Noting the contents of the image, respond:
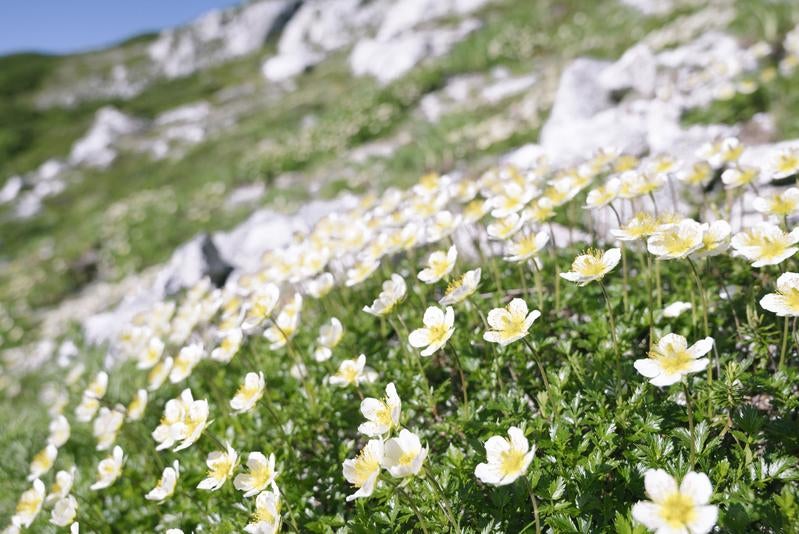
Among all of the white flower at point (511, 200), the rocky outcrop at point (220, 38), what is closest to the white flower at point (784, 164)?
the white flower at point (511, 200)

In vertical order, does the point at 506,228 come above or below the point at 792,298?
above

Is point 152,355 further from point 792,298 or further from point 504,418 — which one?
point 792,298

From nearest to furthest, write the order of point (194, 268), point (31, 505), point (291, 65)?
point (31, 505), point (194, 268), point (291, 65)

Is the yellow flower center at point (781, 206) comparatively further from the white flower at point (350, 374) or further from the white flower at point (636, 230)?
the white flower at point (350, 374)

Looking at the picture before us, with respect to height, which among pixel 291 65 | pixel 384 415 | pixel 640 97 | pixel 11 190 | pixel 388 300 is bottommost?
pixel 291 65

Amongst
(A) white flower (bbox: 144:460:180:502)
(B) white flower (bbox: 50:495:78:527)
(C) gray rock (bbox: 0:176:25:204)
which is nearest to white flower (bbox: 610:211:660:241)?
(A) white flower (bbox: 144:460:180:502)

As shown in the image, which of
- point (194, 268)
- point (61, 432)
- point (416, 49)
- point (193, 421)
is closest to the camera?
point (193, 421)

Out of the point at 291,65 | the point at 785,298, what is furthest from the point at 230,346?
the point at 291,65

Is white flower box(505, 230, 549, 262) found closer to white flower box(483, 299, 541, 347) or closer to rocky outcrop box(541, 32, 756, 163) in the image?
white flower box(483, 299, 541, 347)
